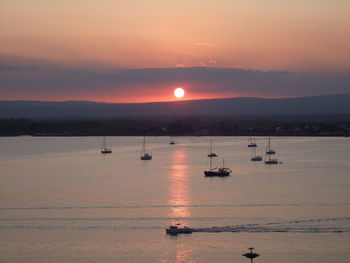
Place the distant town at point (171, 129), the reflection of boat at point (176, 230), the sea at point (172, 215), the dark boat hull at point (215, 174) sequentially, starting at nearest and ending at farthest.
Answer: the sea at point (172, 215), the reflection of boat at point (176, 230), the dark boat hull at point (215, 174), the distant town at point (171, 129)

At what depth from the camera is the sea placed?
15766mm

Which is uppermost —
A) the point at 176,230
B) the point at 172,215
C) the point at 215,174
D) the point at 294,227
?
the point at 215,174

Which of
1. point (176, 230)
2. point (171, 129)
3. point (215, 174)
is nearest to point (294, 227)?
point (176, 230)

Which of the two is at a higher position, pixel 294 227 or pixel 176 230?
pixel 294 227

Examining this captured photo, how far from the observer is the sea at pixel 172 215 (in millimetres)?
15766

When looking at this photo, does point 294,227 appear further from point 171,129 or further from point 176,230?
point 171,129

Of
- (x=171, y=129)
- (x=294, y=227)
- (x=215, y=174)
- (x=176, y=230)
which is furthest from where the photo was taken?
(x=171, y=129)

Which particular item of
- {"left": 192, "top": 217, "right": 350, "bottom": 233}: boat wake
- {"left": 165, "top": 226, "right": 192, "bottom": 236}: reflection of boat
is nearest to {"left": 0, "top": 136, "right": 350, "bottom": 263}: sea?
{"left": 192, "top": 217, "right": 350, "bottom": 233}: boat wake

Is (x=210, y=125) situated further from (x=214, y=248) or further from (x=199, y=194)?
(x=214, y=248)

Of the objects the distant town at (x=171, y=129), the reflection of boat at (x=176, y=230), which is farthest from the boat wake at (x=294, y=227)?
the distant town at (x=171, y=129)

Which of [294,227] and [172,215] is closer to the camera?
[294,227]

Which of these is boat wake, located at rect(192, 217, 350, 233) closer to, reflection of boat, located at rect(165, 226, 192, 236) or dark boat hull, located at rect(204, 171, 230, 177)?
reflection of boat, located at rect(165, 226, 192, 236)

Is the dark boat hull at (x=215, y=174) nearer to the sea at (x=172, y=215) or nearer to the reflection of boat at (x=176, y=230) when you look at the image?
the sea at (x=172, y=215)

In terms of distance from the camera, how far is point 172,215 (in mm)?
20219
